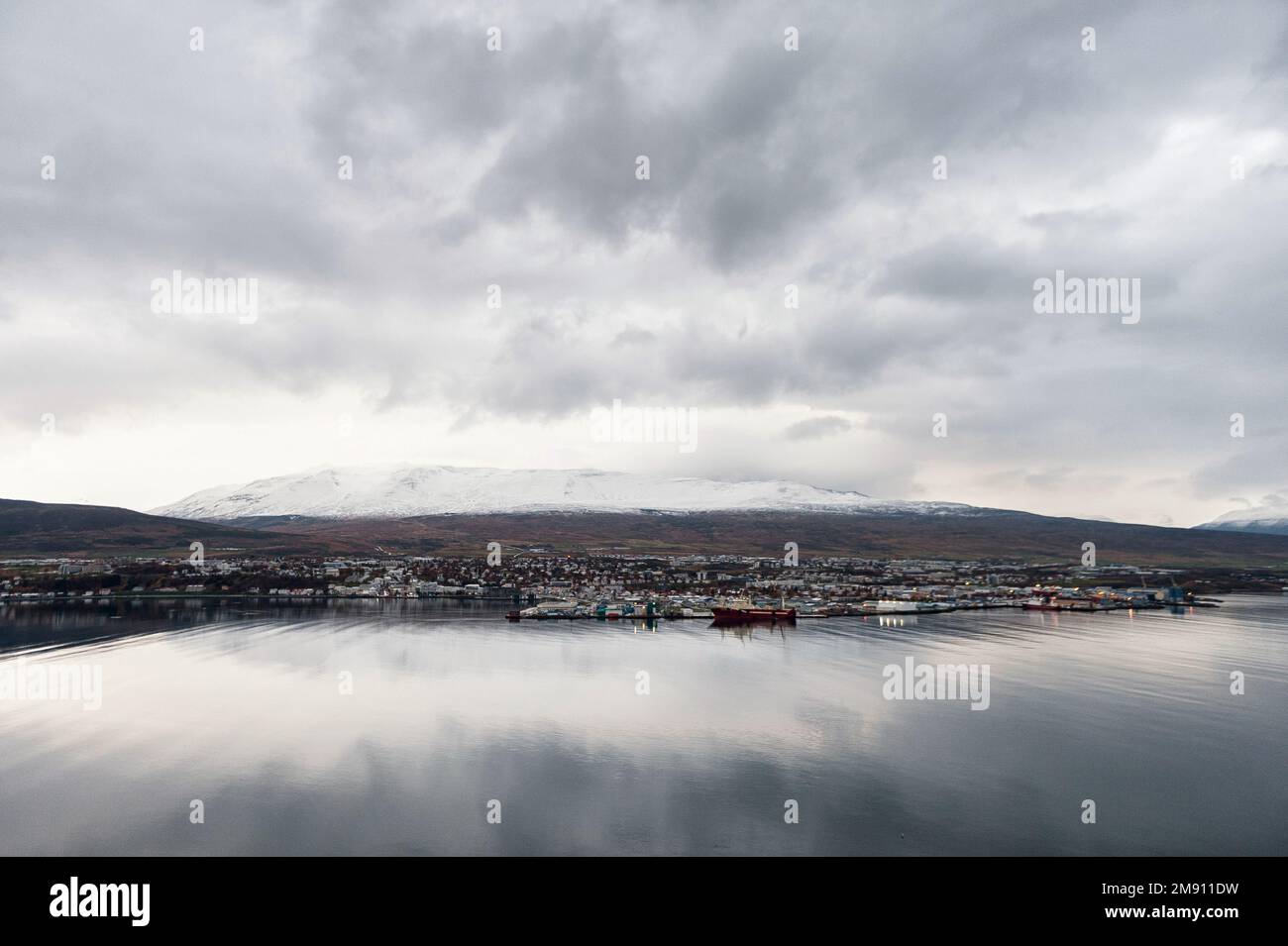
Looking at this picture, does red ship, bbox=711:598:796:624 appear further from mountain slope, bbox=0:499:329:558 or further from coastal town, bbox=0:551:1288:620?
mountain slope, bbox=0:499:329:558

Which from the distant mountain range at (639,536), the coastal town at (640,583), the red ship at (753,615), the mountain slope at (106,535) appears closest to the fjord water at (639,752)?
the red ship at (753,615)

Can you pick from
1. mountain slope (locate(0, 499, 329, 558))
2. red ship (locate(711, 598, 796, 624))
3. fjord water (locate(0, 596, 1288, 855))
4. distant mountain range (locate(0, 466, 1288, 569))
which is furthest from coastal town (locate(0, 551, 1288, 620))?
fjord water (locate(0, 596, 1288, 855))

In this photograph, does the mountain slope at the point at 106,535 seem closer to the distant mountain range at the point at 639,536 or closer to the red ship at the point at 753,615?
the distant mountain range at the point at 639,536

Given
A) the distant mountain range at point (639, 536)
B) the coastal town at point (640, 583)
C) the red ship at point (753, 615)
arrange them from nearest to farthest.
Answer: the red ship at point (753, 615) < the coastal town at point (640, 583) < the distant mountain range at point (639, 536)
